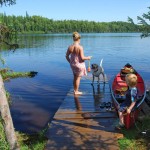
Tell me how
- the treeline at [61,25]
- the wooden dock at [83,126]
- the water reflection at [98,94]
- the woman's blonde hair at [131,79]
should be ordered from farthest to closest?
1. the treeline at [61,25]
2. the water reflection at [98,94]
3. the woman's blonde hair at [131,79]
4. the wooden dock at [83,126]

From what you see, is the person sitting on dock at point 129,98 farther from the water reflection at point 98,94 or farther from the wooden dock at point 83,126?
the water reflection at point 98,94

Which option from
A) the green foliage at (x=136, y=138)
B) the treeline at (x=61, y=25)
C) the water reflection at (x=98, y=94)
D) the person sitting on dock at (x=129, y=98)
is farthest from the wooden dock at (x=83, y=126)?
the treeline at (x=61, y=25)

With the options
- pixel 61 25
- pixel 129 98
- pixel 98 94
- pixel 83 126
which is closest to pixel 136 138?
pixel 129 98

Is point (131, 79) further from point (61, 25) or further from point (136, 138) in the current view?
point (61, 25)

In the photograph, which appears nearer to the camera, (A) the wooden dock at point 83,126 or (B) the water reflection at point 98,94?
(A) the wooden dock at point 83,126

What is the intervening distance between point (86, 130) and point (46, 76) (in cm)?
1550

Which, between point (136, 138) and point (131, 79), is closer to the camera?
point (136, 138)

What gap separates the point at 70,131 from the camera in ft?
26.7

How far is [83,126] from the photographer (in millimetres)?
8484

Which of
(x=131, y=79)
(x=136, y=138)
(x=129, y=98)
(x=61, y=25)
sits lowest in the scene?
(x=136, y=138)

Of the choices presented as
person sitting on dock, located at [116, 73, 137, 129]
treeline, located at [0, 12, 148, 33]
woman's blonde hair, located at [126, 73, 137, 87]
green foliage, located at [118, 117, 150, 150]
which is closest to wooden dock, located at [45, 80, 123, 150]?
green foliage, located at [118, 117, 150, 150]

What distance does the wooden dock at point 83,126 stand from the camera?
7.27 m

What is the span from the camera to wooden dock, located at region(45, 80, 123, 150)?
23.9 ft

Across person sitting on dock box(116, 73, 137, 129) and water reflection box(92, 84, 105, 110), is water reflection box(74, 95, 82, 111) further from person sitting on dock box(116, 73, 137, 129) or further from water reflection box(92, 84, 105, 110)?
person sitting on dock box(116, 73, 137, 129)
